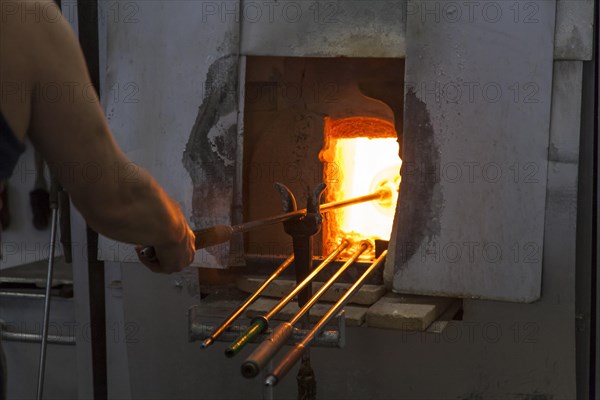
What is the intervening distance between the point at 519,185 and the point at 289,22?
651 millimetres

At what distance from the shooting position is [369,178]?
98.8 inches

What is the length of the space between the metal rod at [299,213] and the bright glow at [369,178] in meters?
0.05

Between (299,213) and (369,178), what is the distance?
0.70 m

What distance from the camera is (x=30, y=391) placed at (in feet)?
9.29

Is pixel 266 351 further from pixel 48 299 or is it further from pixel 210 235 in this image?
pixel 48 299

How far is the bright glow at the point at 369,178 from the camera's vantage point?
247cm

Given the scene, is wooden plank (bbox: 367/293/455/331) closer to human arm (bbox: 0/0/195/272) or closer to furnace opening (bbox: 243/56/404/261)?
furnace opening (bbox: 243/56/404/261)

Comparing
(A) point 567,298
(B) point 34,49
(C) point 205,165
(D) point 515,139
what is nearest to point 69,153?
(B) point 34,49

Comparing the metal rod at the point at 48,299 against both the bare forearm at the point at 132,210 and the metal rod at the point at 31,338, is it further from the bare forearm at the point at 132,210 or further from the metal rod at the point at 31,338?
the bare forearm at the point at 132,210

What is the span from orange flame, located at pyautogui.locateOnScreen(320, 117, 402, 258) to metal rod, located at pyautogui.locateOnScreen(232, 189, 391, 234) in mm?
50

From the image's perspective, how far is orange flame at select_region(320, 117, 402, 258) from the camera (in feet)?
7.75

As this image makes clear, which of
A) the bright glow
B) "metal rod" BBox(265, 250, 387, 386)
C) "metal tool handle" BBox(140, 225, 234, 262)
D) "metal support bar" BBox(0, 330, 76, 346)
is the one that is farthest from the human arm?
"metal support bar" BBox(0, 330, 76, 346)

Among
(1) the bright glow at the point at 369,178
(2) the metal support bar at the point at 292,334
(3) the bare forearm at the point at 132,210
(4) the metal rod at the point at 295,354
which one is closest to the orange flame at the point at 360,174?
(1) the bright glow at the point at 369,178

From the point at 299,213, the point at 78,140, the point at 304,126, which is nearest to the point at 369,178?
the point at 304,126
